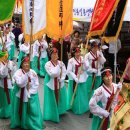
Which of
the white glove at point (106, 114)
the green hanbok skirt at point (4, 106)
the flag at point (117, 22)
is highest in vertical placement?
the flag at point (117, 22)

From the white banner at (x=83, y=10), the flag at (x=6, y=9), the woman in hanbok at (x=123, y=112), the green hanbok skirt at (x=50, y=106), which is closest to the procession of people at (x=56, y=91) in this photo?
the green hanbok skirt at (x=50, y=106)

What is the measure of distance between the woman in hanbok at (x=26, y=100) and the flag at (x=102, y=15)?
1359 mm

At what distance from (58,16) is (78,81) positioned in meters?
1.53

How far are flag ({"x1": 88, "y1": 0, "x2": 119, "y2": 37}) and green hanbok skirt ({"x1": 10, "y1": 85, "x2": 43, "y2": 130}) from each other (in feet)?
5.45

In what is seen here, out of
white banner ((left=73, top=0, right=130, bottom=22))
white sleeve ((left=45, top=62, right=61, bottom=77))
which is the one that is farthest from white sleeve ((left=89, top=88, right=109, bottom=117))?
white banner ((left=73, top=0, right=130, bottom=22))

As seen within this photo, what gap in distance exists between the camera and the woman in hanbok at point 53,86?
6.99m

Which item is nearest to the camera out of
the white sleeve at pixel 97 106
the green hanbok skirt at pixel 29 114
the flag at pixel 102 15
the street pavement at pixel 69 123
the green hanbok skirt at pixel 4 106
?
the white sleeve at pixel 97 106

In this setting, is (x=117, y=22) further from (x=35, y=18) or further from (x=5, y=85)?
(x=5, y=85)

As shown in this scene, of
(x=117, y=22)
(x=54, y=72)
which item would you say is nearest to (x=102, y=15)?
(x=117, y=22)

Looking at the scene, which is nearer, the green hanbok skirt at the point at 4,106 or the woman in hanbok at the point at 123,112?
the woman in hanbok at the point at 123,112

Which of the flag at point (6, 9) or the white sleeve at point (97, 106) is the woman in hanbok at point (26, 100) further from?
the white sleeve at point (97, 106)

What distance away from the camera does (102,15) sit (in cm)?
608

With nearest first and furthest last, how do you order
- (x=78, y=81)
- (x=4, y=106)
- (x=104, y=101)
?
(x=104, y=101) < (x=4, y=106) < (x=78, y=81)

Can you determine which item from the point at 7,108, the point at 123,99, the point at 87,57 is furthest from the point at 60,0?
the point at 123,99
